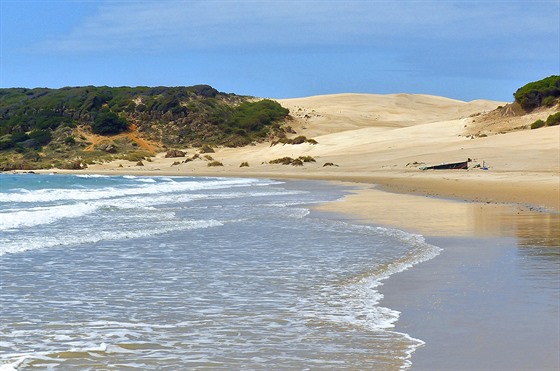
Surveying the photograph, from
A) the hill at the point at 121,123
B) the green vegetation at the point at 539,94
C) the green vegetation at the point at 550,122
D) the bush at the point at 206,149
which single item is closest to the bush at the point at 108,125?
the hill at the point at 121,123

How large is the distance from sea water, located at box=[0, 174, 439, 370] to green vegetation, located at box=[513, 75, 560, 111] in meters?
41.4

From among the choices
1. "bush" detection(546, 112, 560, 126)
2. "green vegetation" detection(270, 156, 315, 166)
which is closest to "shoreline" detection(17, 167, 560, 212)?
"green vegetation" detection(270, 156, 315, 166)

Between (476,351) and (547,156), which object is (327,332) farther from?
(547,156)

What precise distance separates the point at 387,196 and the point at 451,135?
30.3m

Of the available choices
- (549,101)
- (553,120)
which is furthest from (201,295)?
(549,101)

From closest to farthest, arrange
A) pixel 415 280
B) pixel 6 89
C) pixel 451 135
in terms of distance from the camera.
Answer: pixel 415 280 < pixel 451 135 < pixel 6 89

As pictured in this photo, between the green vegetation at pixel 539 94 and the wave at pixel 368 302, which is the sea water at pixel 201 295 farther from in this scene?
the green vegetation at pixel 539 94

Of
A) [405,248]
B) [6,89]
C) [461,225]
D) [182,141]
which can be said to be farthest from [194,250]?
[6,89]

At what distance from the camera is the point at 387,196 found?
2336 centimetres

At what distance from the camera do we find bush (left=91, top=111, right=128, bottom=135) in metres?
73.4

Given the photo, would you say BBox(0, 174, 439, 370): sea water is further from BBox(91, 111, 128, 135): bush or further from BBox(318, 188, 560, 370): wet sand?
BBox(91, 111, 128, 135): bush

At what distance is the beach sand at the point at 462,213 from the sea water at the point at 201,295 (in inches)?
16.2

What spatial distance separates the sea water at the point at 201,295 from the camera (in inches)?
217

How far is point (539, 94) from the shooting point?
53438mm
